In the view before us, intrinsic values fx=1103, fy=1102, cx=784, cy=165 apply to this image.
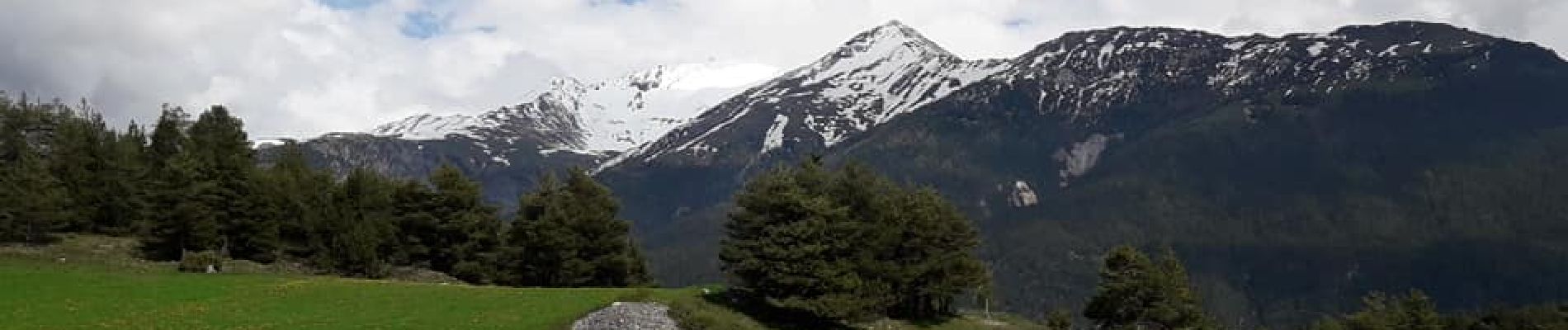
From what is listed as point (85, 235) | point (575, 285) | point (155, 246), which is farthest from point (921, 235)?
point (85, 235)

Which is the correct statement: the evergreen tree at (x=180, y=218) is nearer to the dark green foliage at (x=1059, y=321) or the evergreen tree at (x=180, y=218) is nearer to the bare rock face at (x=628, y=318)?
the bare rock face at (x=628, y=318)

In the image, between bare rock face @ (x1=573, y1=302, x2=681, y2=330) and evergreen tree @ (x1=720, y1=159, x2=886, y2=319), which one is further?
evergreen tree @ (x1=720, y1=159, x2=886, y2=319)

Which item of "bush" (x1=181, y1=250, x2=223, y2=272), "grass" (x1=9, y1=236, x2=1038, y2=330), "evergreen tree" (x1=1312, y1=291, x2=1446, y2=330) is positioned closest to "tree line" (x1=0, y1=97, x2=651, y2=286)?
"bush" (x1=181, y1=250, x2=223, y2=272)

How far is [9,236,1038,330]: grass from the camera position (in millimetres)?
47906

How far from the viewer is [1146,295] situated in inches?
3386

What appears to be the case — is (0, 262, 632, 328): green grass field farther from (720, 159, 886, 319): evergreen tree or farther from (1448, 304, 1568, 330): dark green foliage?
(1448, 304, 1568, 330): dark green foliage

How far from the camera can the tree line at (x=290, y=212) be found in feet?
260

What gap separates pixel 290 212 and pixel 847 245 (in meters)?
45.5

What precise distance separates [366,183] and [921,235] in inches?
1853

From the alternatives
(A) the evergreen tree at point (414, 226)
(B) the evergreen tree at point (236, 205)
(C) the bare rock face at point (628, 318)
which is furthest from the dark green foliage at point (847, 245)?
(B) the evergreen tree at point (236, 205)

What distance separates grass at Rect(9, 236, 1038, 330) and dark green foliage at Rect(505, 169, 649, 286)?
16872 mm

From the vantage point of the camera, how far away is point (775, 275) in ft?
205

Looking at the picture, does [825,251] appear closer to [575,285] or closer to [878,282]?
[878,282]

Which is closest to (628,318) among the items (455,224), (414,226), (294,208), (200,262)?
(200,262)
